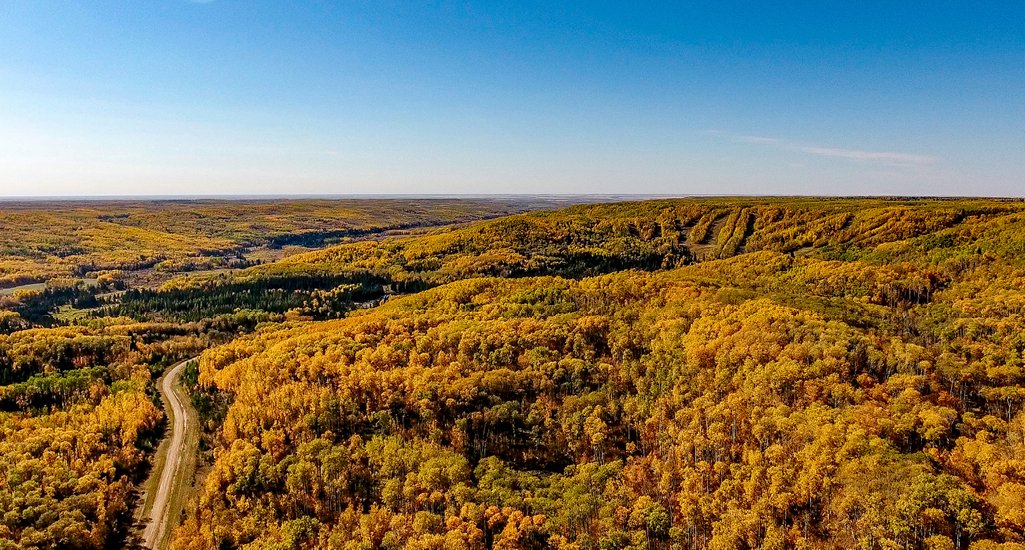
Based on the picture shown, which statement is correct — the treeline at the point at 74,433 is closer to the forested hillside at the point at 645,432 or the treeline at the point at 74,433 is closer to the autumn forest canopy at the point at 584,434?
the autumn forest canopy at the point at 584,434

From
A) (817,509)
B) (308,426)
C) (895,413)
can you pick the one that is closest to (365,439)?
(308,426)

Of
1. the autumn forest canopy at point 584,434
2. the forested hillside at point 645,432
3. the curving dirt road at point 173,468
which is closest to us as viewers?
the forested hillside at point 645,432

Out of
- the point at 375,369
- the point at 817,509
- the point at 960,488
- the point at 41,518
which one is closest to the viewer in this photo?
the point at 960,488

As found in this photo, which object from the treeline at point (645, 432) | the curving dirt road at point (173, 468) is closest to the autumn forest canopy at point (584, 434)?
the treeline at point (645, 432)

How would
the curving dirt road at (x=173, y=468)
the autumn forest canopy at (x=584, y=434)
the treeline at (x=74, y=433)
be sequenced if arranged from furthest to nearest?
the curving dirt road at (x=173, y=468) < the treeline at (x=74, y=433) < the autumn forest canopy at (x=584, y=434)

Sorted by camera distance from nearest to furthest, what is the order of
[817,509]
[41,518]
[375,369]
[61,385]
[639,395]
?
[817,509] → [41,518] → [639,395] → [375,369] → [61,385]

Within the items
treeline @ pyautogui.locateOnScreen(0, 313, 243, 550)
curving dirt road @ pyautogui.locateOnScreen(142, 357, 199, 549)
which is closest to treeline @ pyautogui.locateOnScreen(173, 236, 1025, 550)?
curving dirt road @ pyautogui.locateOnScreen(142, 357, 199, 549)

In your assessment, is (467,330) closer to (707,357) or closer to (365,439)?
(365,439)
